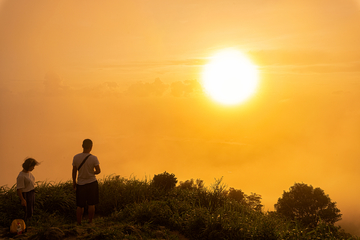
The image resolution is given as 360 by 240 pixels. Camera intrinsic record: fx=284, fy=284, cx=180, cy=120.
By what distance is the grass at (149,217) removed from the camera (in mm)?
6613

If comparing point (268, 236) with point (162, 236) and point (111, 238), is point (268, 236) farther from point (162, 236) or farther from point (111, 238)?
point (111, 238)

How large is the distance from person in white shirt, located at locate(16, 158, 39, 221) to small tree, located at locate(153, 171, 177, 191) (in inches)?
202

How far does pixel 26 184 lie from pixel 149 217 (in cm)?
329

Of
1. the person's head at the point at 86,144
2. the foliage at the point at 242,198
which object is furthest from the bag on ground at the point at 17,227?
the foliage at the point at 242,198

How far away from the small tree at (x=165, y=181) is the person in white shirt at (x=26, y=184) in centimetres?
512

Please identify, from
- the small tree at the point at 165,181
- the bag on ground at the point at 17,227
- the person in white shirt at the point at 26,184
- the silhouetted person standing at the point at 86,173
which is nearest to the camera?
the bag on ground at the point at 17,227

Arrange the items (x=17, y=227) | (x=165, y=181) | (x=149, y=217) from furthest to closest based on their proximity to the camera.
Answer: (x=165, y=181)
(x=149, y=217)
(x=17, y=227)

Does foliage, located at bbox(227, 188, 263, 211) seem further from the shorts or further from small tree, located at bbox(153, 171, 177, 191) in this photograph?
the shorts

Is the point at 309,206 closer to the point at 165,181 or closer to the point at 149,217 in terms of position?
the point at 165,181

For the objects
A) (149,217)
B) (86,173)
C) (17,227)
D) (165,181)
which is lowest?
(17,227)

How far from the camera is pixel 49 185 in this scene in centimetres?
1109

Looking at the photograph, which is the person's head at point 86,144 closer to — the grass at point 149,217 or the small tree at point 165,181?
the grass at point 149,217

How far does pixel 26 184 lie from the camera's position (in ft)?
23.5

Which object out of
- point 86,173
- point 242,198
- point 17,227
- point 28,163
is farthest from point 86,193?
point 242,198
